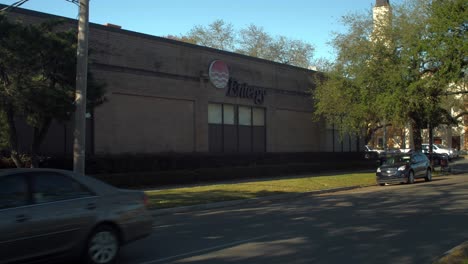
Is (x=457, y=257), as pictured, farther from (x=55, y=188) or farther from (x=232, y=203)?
(x=232, y=203)

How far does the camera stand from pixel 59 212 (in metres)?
6.58

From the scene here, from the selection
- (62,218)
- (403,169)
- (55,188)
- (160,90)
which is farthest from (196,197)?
(403,169)

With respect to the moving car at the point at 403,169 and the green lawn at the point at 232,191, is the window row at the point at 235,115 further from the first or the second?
the moving car at the point at 403,169

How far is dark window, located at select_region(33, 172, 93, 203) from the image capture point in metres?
6.59

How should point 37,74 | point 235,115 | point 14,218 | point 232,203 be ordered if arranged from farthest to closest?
1. point 235,115
2. point 232,203
3. point 37,74
4. point 14,218

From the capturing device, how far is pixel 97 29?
22609 millimetres

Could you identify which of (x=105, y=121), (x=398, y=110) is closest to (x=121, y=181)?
(x=105, y=121)

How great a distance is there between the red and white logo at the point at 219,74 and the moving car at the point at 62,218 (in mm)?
21431

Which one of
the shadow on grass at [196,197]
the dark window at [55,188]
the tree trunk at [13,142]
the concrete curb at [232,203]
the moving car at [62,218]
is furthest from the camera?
the tree trunk at [13,142]

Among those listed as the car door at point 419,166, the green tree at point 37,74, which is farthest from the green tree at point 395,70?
the green tree at point 37,74

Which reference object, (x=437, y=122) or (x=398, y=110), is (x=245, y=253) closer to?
(x=398, y=110)

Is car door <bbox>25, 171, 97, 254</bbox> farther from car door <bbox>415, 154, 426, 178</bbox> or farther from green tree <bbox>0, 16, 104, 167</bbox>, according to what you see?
car door <bbox>415, 154, 426, 178</bbox>

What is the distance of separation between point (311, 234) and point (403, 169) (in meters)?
15.1

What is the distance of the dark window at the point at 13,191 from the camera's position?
6215mm
